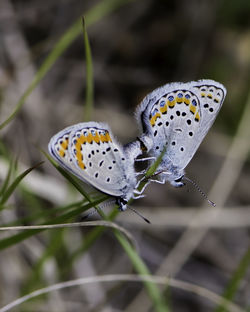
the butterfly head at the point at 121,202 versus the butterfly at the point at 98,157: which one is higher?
the butterfly at the point at 98,157

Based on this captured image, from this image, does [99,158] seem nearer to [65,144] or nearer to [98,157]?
[98,157]

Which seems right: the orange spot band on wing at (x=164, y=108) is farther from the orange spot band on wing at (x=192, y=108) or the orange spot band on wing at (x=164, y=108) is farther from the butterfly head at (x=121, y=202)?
the butterfly head at (x=121, y=202)

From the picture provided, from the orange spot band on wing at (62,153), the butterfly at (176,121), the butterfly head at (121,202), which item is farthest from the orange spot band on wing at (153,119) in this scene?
the orange spot band on wing at (62,153)

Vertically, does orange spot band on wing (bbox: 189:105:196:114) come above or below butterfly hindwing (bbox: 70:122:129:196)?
above

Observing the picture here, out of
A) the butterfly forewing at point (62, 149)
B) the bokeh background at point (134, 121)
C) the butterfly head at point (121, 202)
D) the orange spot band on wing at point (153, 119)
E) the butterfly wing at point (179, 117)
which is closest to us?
the butterfly forewing at point (62, 149)

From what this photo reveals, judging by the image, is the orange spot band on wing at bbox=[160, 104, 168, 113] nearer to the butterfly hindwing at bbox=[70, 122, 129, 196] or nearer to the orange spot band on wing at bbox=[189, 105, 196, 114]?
the orange spot band on wing at bbox=[189, 105, 196, 114]

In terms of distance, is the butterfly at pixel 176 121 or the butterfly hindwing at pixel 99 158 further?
the butterfly at pixel 176 121

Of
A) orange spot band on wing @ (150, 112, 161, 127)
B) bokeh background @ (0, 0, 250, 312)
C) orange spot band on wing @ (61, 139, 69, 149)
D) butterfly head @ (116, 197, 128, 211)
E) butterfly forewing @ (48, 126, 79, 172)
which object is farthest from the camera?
bokeh background @ (0, 0, 250, 312)

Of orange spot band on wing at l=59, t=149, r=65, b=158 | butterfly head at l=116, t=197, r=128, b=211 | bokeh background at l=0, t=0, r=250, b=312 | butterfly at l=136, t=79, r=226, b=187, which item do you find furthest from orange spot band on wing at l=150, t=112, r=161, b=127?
bokeh background at l=0, t=0, r=250, b=312
